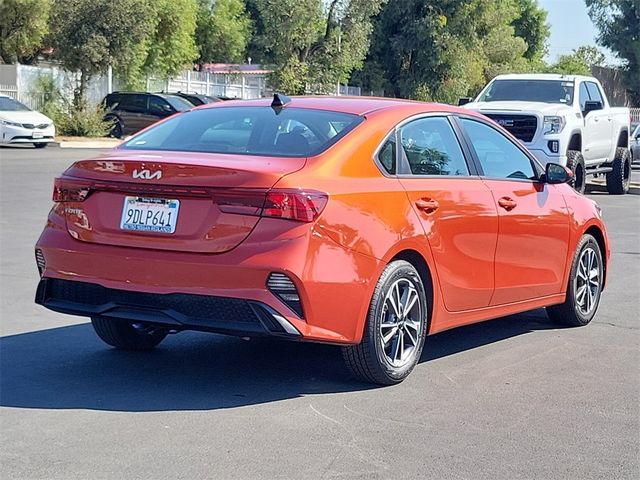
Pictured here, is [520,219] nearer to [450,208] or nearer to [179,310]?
[450,208]

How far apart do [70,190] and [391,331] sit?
2.00 metres

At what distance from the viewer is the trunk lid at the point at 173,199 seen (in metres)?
5.47

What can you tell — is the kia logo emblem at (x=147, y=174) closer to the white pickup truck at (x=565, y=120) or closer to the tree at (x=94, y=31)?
the white pickup truck at (x=565, y=120)

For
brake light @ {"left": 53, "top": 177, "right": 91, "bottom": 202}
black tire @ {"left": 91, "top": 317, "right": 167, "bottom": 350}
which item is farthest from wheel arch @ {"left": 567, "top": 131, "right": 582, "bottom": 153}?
brake light @ {"left": 53, "top": 177, "right": 91, "bottom": 202}

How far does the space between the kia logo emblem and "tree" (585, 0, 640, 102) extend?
Answer: 6453 centimetres

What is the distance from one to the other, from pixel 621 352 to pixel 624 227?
8.49 metres

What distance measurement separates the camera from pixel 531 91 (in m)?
19.1

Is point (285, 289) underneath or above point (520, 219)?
underneath

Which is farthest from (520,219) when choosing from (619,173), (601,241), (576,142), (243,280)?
(619,173)

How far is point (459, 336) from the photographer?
7715mm

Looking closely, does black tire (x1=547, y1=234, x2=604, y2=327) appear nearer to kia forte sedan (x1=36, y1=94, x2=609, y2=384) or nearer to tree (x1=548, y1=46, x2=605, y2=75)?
kia forte sedan (x1=36, y1=94, x2=609, y2=384)

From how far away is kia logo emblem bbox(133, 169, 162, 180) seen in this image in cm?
565

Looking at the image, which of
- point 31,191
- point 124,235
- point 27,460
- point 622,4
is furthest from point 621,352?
point 622,4

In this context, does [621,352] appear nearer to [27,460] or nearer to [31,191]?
[27,460]
